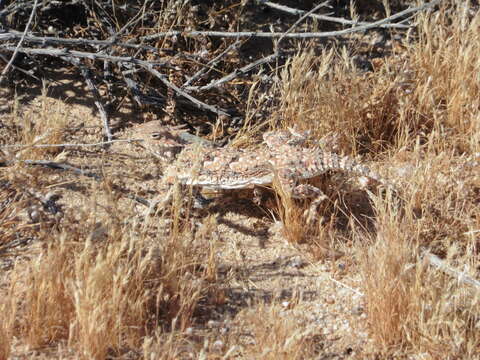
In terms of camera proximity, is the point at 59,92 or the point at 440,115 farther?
the point at 59,92

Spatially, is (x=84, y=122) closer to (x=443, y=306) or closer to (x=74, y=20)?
(x=74, y=20)

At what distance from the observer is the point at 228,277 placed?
13.0 ft

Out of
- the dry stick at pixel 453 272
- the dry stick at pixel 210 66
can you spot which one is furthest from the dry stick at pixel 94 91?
the dry stick at pixel 453 272

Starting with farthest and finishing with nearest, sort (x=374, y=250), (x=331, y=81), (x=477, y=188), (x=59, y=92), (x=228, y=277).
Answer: (x=59, y=92), (x=331, y=81), (x=477, y=188), (x=228, y=277), (x=374, y=250)

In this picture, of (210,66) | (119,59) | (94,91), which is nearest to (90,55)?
(119,59)

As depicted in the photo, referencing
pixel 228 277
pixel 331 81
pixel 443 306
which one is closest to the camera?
pixel 443 306

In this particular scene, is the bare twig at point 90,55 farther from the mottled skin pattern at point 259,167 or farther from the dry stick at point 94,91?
the mottled skin pattern at point 259,167

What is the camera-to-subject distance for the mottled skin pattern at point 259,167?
4328 mm

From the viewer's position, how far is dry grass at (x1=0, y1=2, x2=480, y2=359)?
129 inches

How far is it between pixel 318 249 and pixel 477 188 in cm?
132

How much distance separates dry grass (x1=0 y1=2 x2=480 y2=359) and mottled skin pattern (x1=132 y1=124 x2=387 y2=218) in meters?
0.18

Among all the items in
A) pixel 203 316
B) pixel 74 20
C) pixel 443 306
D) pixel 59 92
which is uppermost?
pixel 74 20

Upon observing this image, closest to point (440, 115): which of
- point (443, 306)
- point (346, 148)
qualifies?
point (346, 148)

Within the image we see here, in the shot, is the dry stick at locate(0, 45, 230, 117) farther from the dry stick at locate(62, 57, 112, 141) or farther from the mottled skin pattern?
the mottled skin pattern
